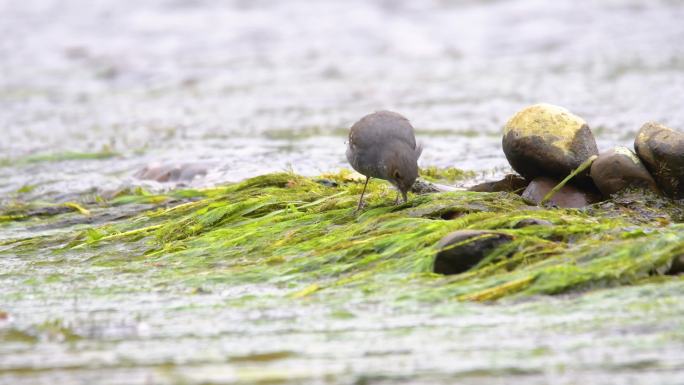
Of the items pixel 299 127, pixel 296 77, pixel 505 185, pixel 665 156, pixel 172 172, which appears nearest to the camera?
pixel 665 156

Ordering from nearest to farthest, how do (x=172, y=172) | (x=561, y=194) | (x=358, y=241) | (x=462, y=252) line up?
(x=462, y=252) → (x=358, y=241) → (x=561, y=194) → (x=172, y=172)

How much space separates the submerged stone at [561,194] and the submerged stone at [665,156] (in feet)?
1.21

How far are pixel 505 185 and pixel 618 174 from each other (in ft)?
2.41

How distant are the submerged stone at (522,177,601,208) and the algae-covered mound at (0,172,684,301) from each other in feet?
0.57

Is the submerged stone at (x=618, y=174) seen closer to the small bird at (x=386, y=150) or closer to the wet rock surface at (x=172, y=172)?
the small bird at (x=386, y=150)

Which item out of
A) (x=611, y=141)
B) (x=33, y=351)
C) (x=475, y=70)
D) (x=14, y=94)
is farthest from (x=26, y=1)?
(x=33, y=351)

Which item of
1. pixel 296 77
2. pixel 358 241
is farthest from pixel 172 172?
pixel 296 77

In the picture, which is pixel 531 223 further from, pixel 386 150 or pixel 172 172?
pixel 172 172

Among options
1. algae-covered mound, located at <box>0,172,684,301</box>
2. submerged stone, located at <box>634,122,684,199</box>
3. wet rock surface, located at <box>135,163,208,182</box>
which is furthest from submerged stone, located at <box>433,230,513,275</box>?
wet rock surface, located at <box>135,163,208,182</box>

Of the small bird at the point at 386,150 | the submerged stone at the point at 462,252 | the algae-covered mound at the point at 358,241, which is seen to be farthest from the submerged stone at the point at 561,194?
the submerged stone at the point at 462,252

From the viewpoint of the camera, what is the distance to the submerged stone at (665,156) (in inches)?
230

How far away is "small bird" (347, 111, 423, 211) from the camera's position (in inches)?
229

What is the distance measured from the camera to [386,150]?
5.86 metres

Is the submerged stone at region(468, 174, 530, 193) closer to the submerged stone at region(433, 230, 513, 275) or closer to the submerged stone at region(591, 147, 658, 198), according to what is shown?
the submerged stone at region(591, 147, 658, 198)
